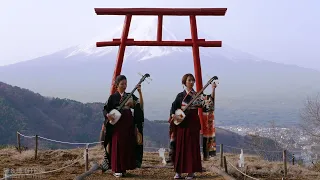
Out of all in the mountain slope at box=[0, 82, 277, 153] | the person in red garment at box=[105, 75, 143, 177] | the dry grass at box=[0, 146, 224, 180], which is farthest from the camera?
the mountain slope at box=[0, 82, 277, 153]

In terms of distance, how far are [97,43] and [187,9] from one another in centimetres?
208

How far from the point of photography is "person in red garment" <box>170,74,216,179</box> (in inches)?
276

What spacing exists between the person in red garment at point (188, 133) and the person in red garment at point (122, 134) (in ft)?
2.31

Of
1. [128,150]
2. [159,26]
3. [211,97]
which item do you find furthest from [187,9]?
[128,150]

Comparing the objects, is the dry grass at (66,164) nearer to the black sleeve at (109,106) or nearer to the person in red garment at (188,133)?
the person in red garment at (188,133)

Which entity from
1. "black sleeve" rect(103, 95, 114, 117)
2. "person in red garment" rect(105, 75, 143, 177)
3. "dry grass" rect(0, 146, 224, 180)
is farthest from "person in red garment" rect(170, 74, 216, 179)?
"black sleeve" rect(103, 95, 114, 117)

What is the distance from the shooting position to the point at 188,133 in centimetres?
702

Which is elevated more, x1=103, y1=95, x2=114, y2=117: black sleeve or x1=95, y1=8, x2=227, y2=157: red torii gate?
x1=95, y1=8, x2=227, y2=157: red torii gate

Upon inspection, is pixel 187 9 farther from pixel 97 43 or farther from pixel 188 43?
pixel 97 43

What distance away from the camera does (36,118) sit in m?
52.1

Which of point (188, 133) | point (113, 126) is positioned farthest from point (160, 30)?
point (188, 133)

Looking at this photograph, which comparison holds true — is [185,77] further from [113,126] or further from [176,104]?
[113,126]

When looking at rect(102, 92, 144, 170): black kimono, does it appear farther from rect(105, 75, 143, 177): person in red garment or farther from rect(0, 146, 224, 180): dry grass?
rect(0, 146, 224, 180): dry grass

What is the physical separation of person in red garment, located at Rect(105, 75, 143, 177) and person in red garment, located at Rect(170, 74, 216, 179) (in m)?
0.70
